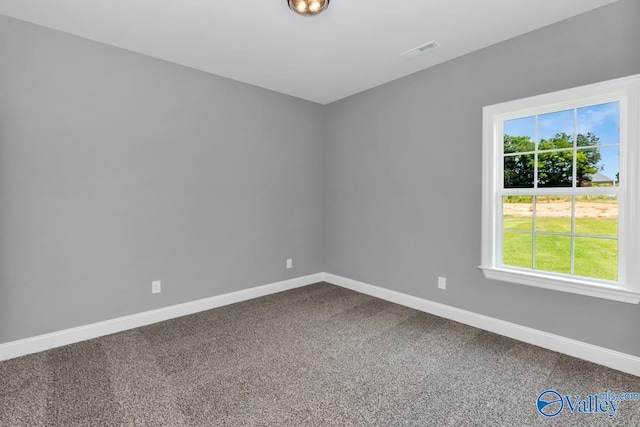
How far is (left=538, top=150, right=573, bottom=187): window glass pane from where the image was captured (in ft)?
8.02

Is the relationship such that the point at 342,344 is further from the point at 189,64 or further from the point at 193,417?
the point at 189,64

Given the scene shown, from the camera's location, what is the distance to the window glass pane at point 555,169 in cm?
244

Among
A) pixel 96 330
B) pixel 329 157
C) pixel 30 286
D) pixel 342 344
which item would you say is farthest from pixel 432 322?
pixel 30 286

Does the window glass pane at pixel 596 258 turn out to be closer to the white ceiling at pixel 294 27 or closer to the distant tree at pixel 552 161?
the distant tree at pixel 552 161

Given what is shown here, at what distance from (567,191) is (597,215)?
0.26 metres

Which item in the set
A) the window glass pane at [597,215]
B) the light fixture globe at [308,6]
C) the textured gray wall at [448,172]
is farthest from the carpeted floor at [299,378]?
the light fixture globe at [308,6]

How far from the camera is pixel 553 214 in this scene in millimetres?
2549

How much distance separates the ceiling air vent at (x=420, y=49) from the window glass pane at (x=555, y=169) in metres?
1.28

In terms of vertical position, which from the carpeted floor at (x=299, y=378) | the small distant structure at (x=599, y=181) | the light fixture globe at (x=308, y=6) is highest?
the light fixture globe at (x=308, y=6)

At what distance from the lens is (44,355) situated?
2.36 metres

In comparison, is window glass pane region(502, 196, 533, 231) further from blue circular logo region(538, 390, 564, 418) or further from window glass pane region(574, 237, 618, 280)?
blue circular logo region(538, 390, 564, 418)

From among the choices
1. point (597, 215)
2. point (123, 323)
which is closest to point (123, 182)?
point (123, 323)

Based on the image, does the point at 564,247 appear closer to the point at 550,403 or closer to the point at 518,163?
the point at 518,163

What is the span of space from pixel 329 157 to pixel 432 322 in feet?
8.42
